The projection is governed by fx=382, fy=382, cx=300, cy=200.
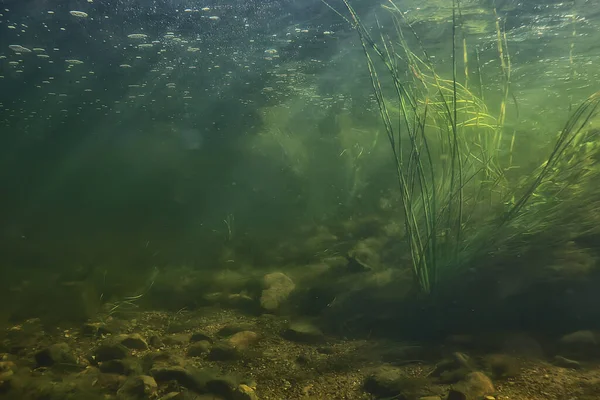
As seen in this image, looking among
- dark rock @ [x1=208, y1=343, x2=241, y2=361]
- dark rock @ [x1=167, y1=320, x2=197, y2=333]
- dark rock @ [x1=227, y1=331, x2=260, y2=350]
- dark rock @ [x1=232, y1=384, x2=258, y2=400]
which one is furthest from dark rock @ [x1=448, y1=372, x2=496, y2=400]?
dark rock @ [x1=167, y1=320, x2=197, y2=333]

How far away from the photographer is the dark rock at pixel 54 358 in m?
4.17

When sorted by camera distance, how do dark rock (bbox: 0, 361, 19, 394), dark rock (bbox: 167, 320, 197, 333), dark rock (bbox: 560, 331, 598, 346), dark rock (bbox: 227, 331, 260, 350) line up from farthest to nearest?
1. dark rock (bbox: 167, 320, 197, 333)
2. dark rock (bbox: 227, 331, 260, 350)
3. dark rock (bbox: 560, 331, 598, 346)
4. dark rock (bbox: 0, 361, 19, 394)

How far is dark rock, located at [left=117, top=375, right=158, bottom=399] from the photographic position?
11.3 feet

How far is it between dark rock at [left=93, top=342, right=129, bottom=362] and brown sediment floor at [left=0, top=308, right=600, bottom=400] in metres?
0.01

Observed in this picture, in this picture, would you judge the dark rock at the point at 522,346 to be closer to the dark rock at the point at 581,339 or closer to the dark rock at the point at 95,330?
the dark rock at the point at 581,339

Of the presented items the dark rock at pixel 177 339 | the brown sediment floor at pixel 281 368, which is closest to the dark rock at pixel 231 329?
the brown sediment floor at pixel 281 368

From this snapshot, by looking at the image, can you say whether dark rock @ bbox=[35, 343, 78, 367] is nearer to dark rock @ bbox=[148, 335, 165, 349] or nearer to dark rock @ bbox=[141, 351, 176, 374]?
dark rock @ bbox=[141, 351, 176, 374]

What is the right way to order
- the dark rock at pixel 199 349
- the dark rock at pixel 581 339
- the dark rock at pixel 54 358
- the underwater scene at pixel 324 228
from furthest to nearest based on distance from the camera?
the dark rock at pixel 199 349 < the dark rock at pixel 54 358 < the underwater scene at pixel 324 228 < the dark rock at pixel 581 339

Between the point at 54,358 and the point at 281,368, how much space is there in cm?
251

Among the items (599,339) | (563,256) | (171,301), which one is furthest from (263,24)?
(599,339)

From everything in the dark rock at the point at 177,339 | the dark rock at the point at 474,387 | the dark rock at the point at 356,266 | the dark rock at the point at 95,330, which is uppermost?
the dark rock at the point at 356,266

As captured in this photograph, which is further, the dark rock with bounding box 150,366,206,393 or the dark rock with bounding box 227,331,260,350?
the dark rock with bounding box 227,331,260,350

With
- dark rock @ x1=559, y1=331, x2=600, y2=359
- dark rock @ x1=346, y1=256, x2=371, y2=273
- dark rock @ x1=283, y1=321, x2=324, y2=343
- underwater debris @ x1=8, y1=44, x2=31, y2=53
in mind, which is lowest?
dark rock @ x1=283, y1=321, x2=324, y2=343

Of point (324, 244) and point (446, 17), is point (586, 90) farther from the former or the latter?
point (324, 244)
